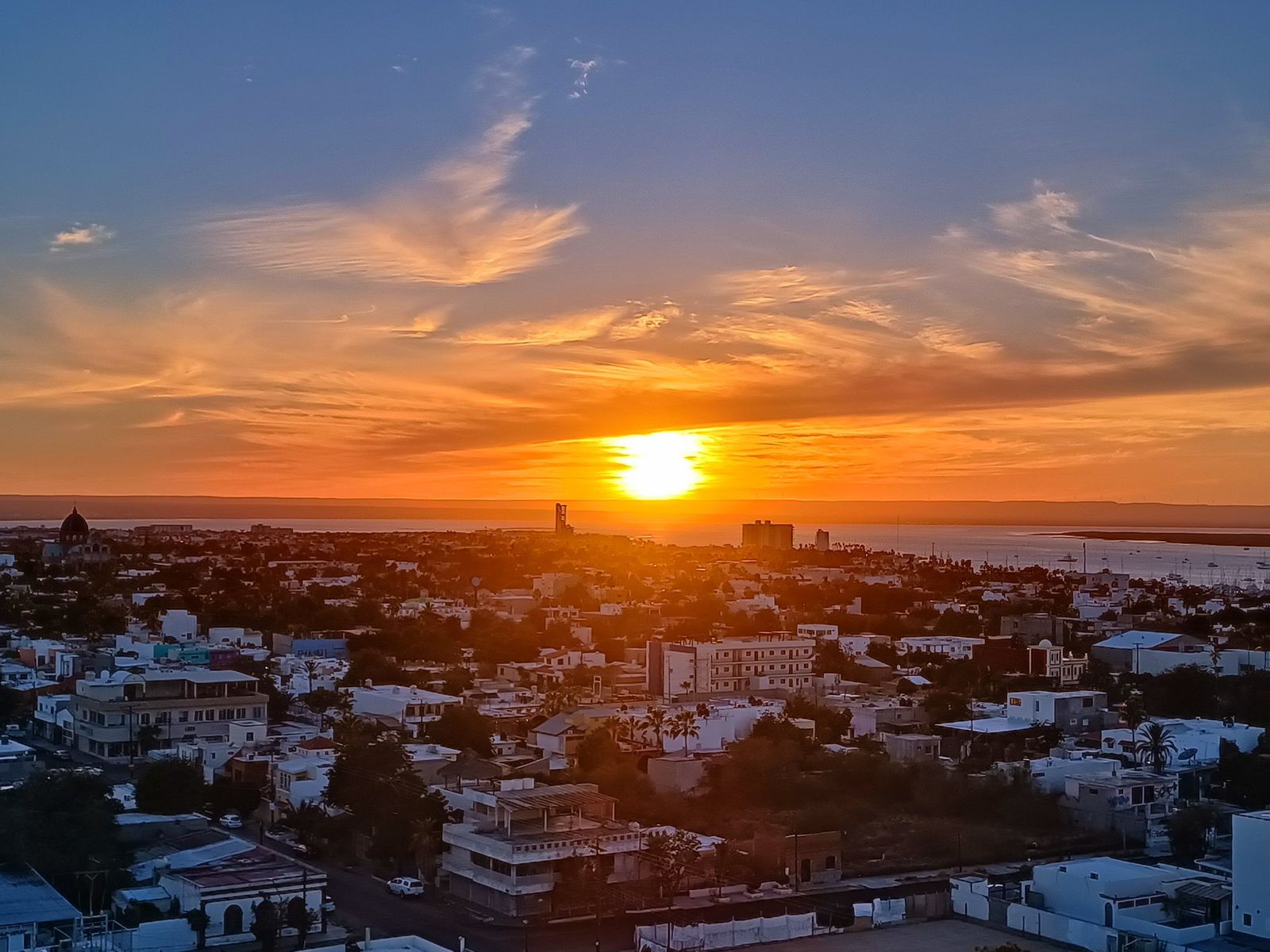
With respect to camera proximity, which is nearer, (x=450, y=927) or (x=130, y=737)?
(x=450, y=927)

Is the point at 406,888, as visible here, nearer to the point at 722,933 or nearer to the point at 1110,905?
the point at 722,933

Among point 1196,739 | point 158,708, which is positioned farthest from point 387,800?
point 1196,739

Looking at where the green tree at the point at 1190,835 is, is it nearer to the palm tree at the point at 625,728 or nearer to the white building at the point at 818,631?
the palm tree at the point at 625,728

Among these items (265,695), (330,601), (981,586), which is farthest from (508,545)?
(265,695)

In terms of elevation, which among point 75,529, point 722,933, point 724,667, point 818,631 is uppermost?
point 75,529

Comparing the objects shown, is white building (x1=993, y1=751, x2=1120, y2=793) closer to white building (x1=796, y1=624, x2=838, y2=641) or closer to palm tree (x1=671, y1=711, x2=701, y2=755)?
palm tree (x1=671, y1=711, x2=701, y2=755)

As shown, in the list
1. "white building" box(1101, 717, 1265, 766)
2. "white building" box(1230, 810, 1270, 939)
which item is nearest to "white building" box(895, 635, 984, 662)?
"white building" box(1101, 717, 1265, 766)
